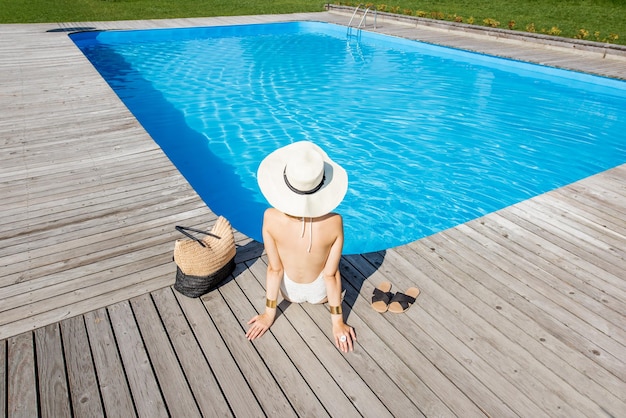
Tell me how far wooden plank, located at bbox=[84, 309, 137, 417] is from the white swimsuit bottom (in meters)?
1.35

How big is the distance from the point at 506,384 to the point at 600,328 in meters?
1.18

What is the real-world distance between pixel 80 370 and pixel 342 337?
1.93 meters

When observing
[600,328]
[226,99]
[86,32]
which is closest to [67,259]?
[600,328]

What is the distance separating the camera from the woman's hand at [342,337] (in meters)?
3.28

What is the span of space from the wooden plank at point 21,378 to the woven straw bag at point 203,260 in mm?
1174

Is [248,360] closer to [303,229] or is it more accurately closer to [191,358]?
[191,358]

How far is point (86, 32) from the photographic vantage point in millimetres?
15586

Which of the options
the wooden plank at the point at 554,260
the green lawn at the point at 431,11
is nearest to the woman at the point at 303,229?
the wooden plank at the point at 554,260

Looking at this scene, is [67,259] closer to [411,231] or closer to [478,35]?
[411,231]

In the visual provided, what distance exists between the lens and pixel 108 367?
10.3ft

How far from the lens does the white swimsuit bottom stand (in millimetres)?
3488

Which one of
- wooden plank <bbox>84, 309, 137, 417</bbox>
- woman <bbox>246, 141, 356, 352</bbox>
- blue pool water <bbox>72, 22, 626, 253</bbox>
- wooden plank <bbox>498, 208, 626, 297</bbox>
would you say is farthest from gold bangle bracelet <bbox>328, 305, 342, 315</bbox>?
blue pool water <bbox>72, 22, 626, 253</bbox>

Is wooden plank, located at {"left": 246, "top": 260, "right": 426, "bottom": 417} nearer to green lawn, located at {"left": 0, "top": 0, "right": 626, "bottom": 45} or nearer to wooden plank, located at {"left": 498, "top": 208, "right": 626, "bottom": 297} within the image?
wooden plank, located at {"left": 498, "top": 208, "right": 626, "bottom": 297}

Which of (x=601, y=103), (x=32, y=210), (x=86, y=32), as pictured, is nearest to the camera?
(x=32, y=210)
